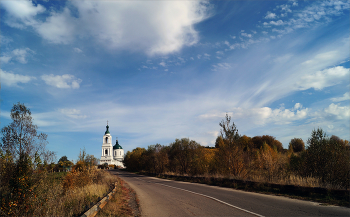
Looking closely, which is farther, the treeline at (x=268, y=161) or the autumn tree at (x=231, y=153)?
the autumn tree at (x=231, y=153)

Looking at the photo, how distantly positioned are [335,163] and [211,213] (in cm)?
896

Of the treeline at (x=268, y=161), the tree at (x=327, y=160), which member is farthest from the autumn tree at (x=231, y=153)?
the tree at (x=327, y=160)

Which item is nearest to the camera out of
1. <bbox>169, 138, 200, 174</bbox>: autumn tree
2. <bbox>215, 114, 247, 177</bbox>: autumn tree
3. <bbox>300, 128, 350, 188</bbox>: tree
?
<bbox>300, 128, 350, 188</bbox>: tree

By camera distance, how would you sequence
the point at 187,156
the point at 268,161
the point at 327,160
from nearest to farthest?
1. the point at 327,160
2. the point at 268,161
3. the point at 187,156

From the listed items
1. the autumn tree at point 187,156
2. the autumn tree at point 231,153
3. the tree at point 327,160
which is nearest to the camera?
the tree at point 327,160

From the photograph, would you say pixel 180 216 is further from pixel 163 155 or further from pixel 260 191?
pixel 163 155

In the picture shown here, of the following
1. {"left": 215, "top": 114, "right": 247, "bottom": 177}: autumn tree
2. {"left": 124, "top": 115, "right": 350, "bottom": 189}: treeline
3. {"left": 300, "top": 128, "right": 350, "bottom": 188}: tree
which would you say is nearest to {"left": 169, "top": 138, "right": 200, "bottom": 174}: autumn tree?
{"left": 124, "top": 115, "right": 350, "bottom": 189}: treeline

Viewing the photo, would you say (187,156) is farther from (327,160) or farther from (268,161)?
(327,160)

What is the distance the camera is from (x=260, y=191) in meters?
12.7

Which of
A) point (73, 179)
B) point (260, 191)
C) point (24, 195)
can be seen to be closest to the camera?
point (24, 195)

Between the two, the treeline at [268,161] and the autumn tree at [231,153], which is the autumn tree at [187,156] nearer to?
the treeline at [268,161]

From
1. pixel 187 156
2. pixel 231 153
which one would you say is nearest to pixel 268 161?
pixel 231 153

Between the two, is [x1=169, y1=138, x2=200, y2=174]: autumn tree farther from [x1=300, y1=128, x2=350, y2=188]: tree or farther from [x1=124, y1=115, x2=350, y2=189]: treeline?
[x1=300, y1=128, x2=350, y2=188]: tree

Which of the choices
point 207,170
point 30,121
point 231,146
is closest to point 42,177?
point 30,121
